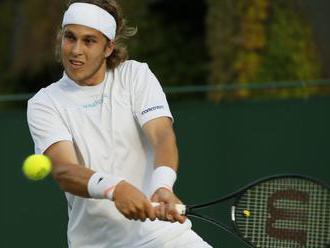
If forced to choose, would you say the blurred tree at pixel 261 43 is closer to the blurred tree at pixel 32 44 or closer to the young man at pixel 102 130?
the blurred tree at pixel 32 44

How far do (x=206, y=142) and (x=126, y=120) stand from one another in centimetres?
284

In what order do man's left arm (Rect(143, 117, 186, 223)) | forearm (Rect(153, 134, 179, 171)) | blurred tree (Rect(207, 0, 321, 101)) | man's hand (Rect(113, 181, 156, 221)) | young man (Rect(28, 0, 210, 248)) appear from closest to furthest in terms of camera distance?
man's hand (Rect(113, 181, 156, 221)), man's left arm (Rect(143, 117, 186, 223)), forearm (Rect(153, 134, 179, 171)), young man (Rect(28, 0, 210, 248)), blurred tree (Rect(207, 0, 321, 101))

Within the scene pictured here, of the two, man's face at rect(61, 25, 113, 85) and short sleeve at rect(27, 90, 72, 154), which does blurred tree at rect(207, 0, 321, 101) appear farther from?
short sleeve at rect(27, 90, 72, 154)

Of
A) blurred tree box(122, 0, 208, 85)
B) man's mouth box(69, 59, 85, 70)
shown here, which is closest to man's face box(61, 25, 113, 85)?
man's mouth box(69, 59, 85, 70)

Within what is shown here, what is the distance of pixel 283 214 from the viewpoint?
5.34 meters

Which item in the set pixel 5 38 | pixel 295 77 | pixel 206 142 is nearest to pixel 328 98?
pixel 206 142

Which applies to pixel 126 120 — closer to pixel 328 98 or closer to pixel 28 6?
pixel 328 98

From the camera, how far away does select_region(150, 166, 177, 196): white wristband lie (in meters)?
4.92

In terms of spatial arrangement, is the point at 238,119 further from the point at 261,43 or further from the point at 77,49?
the point at 77,49

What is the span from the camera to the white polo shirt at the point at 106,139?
5180mm

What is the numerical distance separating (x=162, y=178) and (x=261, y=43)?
17.3 ft

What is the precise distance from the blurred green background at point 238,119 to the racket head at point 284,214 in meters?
2.42

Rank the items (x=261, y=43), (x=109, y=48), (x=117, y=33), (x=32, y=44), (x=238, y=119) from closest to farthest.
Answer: (x=109, y=48)
(x=117, y=33)
(x=238, y=119)
(x=261, y=43)
(x=32, y=44)

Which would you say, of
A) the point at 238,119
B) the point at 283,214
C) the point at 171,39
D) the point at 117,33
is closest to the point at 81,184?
the point at 117,33
